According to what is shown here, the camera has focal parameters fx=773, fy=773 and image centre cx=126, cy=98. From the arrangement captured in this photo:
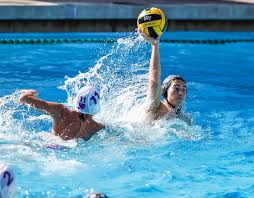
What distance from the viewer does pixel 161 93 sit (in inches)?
240

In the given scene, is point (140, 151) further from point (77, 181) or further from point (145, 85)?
point (145, 85)

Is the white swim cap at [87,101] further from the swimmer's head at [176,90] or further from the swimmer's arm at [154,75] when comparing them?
the swimmer's head at [176,90]

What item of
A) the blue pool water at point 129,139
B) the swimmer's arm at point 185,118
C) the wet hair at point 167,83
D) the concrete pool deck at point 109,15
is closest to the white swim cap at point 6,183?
the blue pool water at point 129,139

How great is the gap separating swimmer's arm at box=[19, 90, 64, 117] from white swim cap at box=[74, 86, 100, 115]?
152 millimetres

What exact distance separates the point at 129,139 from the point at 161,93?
506 millimetres

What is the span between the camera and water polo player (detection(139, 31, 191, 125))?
18.9 ft

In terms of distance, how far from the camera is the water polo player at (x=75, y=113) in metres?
5.30

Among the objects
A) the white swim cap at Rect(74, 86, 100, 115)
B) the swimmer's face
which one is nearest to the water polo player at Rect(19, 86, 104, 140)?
the white swim cap at Rect(74, 86, 100, 115)

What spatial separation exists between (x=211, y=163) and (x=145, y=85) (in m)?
1.60

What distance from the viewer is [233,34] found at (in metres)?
10.9

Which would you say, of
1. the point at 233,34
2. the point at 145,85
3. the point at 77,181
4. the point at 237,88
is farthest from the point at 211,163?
the point at 233,34

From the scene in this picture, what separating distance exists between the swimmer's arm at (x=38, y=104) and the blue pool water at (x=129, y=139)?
23cm

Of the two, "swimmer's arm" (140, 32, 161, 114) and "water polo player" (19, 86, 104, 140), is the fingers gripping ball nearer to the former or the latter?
"swimmer's arm" (140, 32, 161, 114)

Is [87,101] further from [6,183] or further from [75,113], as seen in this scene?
[6,183]
